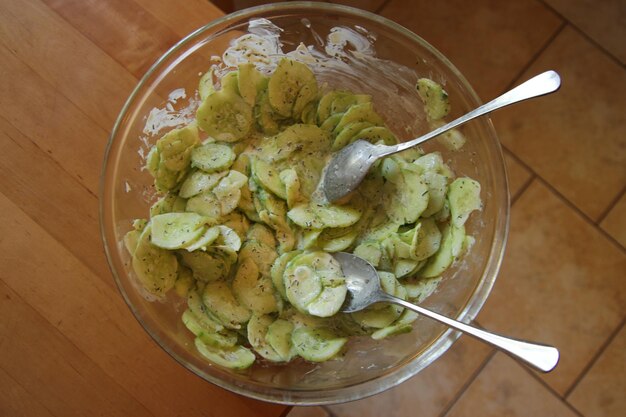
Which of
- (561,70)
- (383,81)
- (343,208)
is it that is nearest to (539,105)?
(561,70)

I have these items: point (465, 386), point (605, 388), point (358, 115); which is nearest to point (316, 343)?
point (358, 115)

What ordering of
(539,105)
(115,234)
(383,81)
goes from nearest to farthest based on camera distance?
(115,234) → (383,81) → (539,105)

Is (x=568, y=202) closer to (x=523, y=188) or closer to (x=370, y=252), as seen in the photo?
(x=523, y=188)

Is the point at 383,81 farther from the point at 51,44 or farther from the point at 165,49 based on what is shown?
the point at 51,44

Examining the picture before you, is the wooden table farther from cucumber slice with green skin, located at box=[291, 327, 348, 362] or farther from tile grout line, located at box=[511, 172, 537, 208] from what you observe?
tile grout line, located at box=[511, 172, 537, 208]

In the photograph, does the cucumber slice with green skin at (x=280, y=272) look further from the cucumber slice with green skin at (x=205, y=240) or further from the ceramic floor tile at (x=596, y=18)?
the ceramic floor tile at (x=596, y=18)

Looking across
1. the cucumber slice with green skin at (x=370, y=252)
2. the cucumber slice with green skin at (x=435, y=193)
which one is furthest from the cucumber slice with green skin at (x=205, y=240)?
the cucumber slice with green skin at (x=435, y=193)

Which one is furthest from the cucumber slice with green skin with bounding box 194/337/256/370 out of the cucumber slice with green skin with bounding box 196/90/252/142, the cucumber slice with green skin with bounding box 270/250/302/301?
the cucumber slice with green skin with bounding box 196/90/252/142
